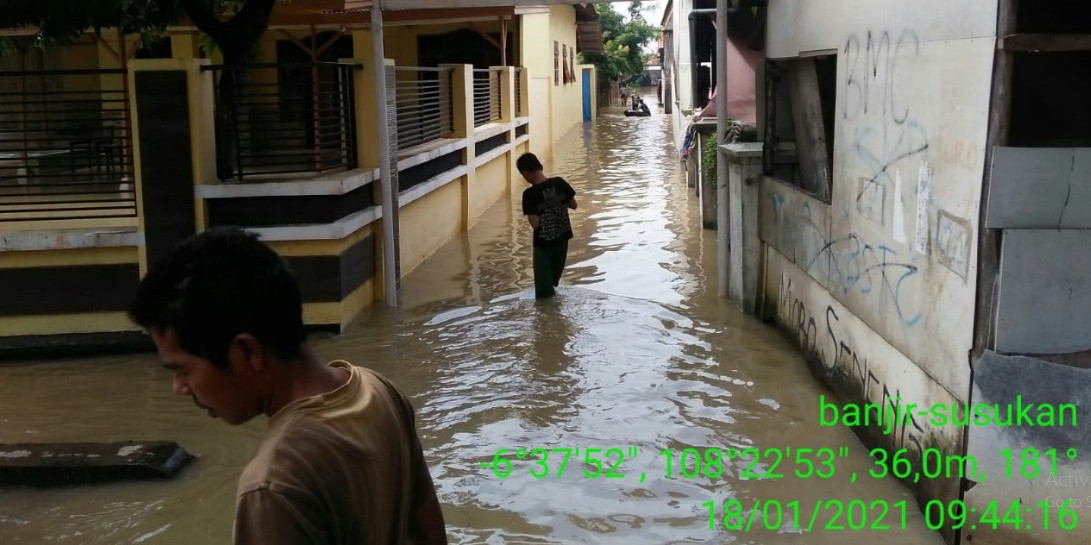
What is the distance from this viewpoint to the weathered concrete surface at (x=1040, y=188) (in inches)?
150

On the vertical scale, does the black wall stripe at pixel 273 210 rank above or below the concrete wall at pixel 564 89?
below

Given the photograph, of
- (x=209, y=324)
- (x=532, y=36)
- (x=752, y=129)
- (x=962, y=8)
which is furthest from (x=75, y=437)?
(x=532, y=36)

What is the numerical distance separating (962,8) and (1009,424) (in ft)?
5.68

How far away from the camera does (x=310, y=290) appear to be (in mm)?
8062

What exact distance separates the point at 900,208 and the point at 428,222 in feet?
24.2

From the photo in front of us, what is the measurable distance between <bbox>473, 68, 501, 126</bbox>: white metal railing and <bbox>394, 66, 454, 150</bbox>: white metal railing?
1659 mm

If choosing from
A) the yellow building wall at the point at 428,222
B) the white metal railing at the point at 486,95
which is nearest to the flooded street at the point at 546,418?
the yellow building wall at the point at 428,222

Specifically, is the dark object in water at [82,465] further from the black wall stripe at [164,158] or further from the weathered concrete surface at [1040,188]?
the weathered concrete surface at [1040,188]

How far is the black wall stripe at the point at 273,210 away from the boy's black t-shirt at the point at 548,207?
1.71m

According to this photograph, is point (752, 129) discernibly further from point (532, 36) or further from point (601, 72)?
point (601, 72)

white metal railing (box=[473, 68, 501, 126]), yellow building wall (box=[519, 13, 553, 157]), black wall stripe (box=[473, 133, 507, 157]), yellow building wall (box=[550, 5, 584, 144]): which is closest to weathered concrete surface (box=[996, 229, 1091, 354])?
black wall stripe (box=[473, 133, 507, 157])

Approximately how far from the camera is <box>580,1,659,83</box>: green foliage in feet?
167

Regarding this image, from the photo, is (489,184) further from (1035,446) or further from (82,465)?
(1035,446)

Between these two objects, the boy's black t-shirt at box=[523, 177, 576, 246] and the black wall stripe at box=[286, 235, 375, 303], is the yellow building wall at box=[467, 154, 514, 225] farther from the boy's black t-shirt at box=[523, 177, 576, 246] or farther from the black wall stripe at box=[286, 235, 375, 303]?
the black wall stripe at box=[286, 235, 375, 303]
